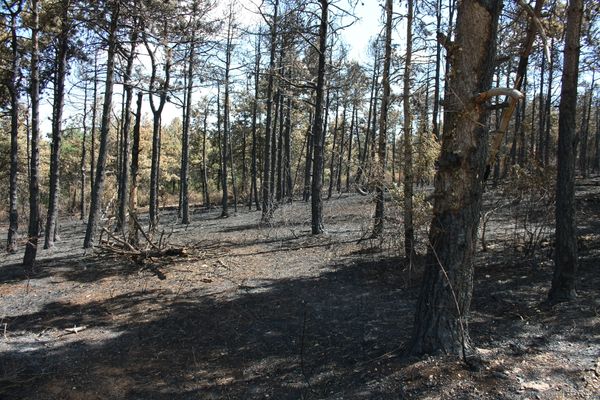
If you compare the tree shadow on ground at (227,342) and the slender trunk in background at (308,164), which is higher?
the slender trunk in background at (308,164)

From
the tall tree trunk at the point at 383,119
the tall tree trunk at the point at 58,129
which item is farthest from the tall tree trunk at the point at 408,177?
the tall tree trunk at the point at 58,129

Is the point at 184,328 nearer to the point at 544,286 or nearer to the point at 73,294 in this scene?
the point at 73,294

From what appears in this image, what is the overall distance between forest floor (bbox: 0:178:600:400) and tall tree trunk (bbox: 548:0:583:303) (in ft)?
1.14

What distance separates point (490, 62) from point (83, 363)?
19.1 ft

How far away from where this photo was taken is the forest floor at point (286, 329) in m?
3.98

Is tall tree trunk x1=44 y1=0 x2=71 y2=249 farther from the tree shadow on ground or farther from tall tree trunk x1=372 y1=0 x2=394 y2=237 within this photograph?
tall tree trunk x1=372 y1=0 x2=394 y2=237

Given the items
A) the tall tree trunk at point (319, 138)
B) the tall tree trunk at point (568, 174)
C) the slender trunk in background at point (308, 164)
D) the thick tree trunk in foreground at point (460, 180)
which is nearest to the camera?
the thick tree trunk in foreground at point (460, 180)

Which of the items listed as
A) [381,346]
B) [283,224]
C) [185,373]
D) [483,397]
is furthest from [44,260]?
[483,397]

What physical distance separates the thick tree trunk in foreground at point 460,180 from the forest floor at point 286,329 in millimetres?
384

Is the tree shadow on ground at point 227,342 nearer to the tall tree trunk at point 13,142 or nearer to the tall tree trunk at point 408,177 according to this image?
the tall tree trunk at point 408,177

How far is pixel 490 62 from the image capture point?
12.5 ft

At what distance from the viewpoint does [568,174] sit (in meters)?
5.62

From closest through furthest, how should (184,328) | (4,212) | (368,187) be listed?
(184,328)
(368,187)
(4,212)

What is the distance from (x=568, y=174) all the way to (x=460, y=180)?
2780mm
